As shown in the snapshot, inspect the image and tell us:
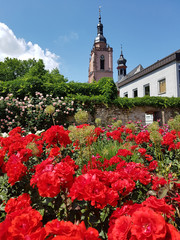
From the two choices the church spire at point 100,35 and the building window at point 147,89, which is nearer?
the building window at point 147,89

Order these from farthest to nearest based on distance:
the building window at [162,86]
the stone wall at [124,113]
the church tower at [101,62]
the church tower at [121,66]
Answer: the church tower at [121,66] < the church tower at [101,62] < the building window at [162,86] < the stone wall at [124,113]

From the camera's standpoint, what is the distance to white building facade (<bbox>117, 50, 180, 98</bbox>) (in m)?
13.3

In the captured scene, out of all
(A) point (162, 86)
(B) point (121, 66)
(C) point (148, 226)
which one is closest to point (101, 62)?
(B) point (121, 66)

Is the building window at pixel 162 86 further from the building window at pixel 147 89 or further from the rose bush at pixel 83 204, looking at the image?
the rose bush at pixel 83 204

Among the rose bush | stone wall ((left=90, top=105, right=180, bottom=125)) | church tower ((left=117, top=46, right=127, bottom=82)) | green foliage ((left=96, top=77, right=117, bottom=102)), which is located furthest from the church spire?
the rose bush

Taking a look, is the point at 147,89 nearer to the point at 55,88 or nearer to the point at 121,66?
the point at 55,88

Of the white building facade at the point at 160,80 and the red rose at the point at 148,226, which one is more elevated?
the white building facade at the point at 160,80

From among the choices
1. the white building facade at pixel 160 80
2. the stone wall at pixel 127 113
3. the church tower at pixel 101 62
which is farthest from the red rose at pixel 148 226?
the church tower at pixel 101 62

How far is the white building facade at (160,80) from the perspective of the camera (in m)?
13.3

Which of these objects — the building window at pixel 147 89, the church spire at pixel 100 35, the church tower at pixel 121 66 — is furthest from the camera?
the church tower at pixel 121 66

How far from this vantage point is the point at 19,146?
1.82 meters

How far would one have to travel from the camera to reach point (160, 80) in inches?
599

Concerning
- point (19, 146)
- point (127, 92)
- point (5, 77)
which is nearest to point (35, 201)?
point (19, 146)

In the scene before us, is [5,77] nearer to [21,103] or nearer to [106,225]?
[21,103]
